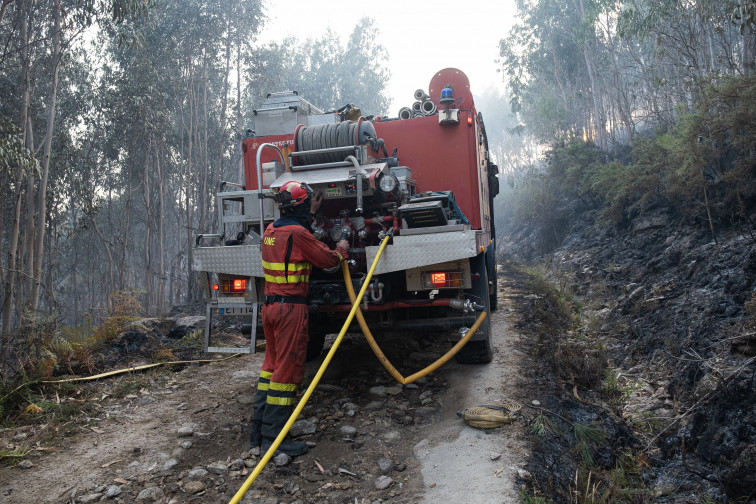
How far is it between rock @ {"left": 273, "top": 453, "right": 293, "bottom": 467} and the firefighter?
0.06 metres

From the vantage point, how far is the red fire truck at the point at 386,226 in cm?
443

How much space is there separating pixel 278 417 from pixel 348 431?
1.97ft

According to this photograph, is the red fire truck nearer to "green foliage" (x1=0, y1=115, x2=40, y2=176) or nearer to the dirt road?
the dirt road

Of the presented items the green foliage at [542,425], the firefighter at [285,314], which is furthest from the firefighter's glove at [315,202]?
the green foliage at [542,425]

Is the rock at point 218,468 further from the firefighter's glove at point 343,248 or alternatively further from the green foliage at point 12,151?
the green foliage at point 12,151

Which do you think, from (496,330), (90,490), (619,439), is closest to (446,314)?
(619,439)

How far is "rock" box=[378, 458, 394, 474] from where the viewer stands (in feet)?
11.0

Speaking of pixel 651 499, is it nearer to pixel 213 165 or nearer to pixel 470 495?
pixel 470 495

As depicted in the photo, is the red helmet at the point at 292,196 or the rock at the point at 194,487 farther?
the red helmet at the point at 292,196

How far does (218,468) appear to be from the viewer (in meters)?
3.48

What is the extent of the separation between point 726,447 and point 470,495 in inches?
71.0

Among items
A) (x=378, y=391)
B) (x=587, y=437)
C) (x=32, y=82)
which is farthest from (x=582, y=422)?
(x=32, y=82)

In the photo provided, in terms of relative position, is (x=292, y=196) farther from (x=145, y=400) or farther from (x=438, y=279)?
(x=145, y=400)

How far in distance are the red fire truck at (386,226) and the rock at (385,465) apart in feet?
4.53
